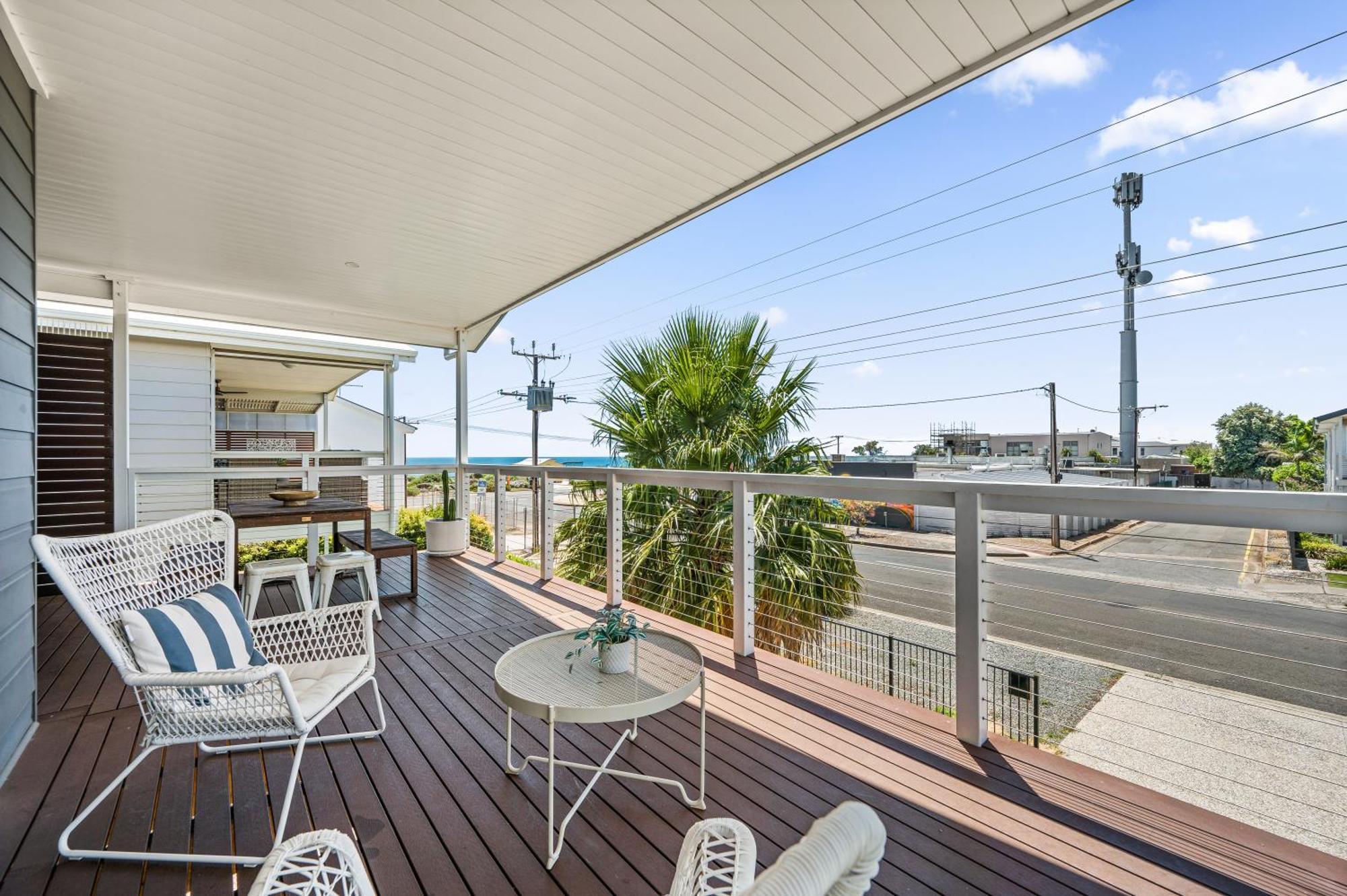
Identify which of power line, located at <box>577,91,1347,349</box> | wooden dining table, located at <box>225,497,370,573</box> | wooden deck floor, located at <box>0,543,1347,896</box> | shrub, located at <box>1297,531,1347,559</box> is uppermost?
power line, located at <box>577,91,1347,349</box>

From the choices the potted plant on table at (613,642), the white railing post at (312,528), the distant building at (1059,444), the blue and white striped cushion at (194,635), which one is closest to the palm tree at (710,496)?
the potted plant on table at (613,642)

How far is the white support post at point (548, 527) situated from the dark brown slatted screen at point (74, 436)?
3.52 meters

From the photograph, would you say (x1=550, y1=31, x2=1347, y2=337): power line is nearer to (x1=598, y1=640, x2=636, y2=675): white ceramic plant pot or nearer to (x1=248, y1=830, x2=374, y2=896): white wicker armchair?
(x1=598, y1=640, x2=636, y2=675): white ceramic plant pot

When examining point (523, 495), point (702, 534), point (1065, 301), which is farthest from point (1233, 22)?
point (523, 495)

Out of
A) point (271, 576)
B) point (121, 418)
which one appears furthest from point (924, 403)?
point (121, 418)

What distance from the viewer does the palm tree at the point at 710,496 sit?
3.67 meters

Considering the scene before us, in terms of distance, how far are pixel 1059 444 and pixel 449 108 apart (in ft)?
58.6

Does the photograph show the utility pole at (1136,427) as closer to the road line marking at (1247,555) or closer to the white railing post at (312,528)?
the road line marking at (1247,555)

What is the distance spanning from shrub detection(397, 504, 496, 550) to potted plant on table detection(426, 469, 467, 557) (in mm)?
789

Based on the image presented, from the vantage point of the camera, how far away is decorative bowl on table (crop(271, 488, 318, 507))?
4254mm

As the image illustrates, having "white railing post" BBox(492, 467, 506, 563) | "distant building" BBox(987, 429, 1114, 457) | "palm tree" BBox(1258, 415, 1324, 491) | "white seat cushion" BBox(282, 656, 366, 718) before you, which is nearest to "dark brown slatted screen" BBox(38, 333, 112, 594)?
"white railing post" BBox(492, 467, 506, 563)

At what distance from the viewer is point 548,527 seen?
4.64m

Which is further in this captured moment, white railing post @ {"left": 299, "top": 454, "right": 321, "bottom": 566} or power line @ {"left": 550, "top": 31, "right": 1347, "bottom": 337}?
white railing post @ {"left": 299, "top": 454, "right": 321, "bottom": 566}

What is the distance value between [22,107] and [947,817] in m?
4.09
